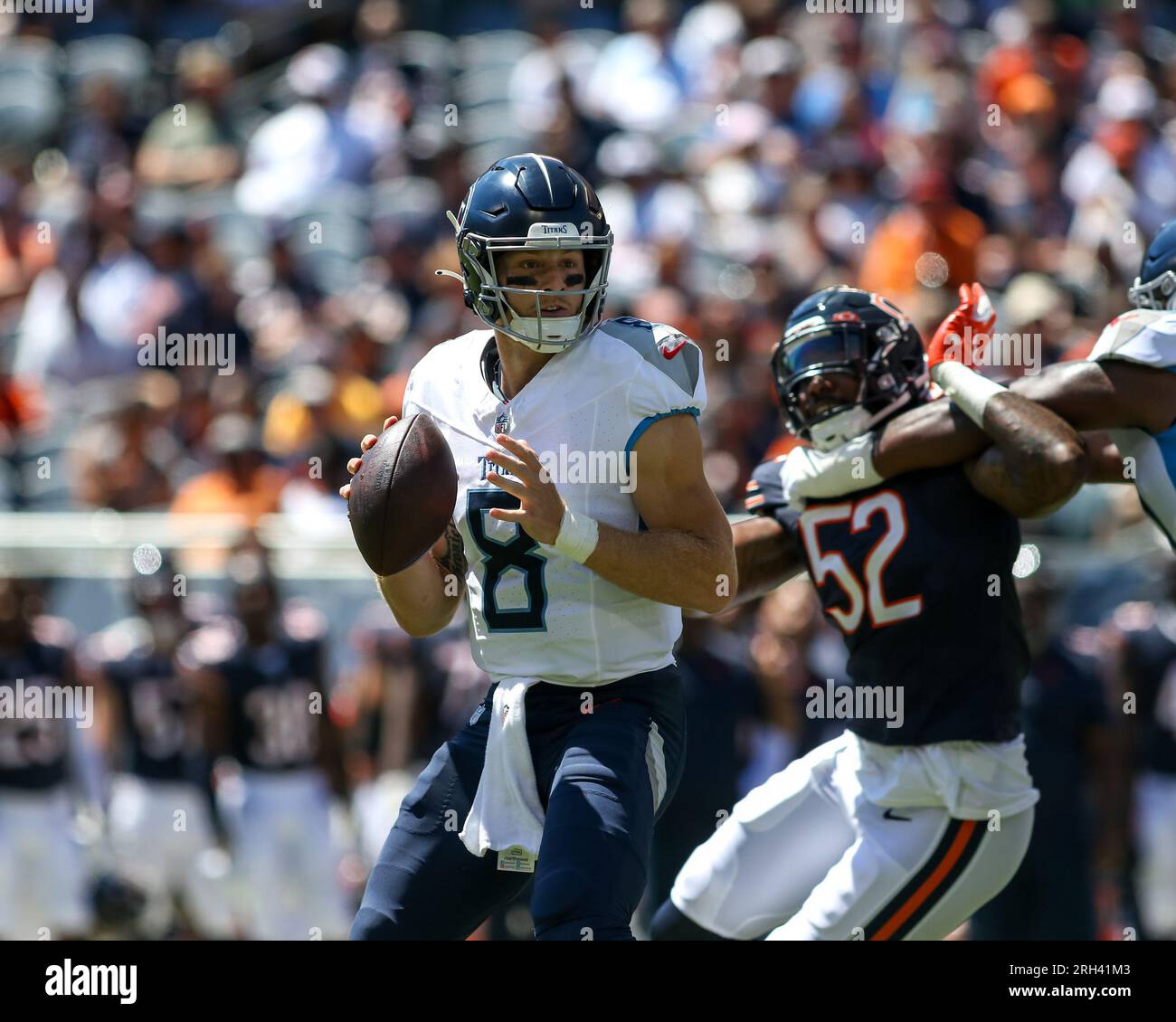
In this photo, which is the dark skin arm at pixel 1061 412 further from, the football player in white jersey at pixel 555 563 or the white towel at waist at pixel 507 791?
the white towel at waist at pixel 507 791

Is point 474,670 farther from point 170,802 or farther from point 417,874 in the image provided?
point 417,874

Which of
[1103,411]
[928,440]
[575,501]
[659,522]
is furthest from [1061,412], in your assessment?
[575,501]

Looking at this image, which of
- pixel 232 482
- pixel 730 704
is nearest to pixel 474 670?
pixel 730 704

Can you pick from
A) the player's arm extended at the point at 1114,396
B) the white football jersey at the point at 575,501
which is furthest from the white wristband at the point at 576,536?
the player's arm extended at the point at 1114,396

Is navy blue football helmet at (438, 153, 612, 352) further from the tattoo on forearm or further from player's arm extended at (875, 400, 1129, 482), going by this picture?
player's arm extended at (875, 400, 1129, 482)

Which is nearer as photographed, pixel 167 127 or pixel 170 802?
pixel 170 802

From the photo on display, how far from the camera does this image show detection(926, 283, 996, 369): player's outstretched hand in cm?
461

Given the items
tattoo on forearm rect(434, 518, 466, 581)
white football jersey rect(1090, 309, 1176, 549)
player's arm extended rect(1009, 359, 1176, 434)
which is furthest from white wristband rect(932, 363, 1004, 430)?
tattoo on forearm rect(434, 518, 466, 581)

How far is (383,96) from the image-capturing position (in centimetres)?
1098

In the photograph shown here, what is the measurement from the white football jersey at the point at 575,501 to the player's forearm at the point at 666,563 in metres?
0.13

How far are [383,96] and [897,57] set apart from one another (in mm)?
3188

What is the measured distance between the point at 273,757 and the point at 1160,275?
444cm

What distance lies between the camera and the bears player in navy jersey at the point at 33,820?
755 cm

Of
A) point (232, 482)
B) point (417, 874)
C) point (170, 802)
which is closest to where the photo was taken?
point (417, 874)
